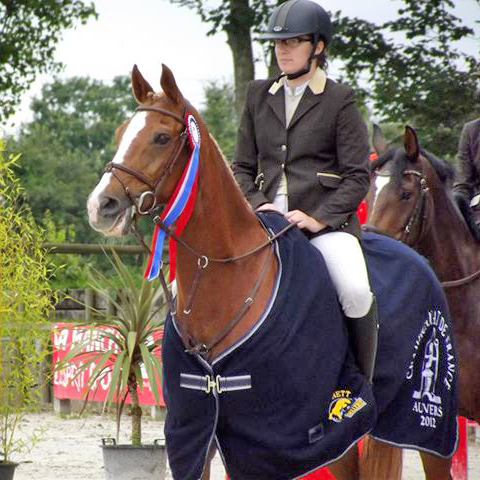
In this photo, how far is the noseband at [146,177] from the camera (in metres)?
4.08

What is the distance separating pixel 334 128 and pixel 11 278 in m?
2.82

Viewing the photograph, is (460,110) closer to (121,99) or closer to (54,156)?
(54,156)

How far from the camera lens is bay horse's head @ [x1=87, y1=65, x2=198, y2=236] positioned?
13.2ft

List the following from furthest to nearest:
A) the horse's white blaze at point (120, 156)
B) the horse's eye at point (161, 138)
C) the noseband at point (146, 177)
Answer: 1. the horse's eye at point (161, 138)
2. the noseband at point (146, 177)
3. the horse's white blaze at point (120, 156)

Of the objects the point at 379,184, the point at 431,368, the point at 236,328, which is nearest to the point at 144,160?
the point at 236,328

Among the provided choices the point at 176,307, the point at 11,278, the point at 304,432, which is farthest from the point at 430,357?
the point at 11,278

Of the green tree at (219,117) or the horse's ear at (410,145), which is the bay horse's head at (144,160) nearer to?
the horse's ear at (410,145)

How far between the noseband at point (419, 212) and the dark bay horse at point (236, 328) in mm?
1829

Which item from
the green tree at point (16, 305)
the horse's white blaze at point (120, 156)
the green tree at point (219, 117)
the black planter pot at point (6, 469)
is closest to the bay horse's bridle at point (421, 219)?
the green tree at point (16, 305)

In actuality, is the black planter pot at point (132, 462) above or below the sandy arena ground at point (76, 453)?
above

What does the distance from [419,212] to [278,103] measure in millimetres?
1787

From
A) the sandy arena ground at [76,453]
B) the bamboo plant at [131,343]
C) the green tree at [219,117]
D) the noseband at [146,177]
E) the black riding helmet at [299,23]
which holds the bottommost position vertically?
the sandy arena ground at [76,453]

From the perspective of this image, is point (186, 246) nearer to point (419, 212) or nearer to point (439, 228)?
point (419, 212)

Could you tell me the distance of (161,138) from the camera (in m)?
4.23
